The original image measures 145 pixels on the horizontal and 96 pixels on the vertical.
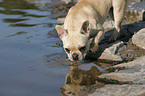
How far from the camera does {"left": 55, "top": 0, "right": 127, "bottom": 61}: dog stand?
19.4ft

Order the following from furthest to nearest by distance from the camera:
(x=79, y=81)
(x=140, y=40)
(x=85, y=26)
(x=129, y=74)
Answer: (x=140, y=40)
(x=85, y=26)
(x=79, y=81)
(x=129, y=74)

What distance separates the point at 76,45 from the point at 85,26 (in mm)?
587

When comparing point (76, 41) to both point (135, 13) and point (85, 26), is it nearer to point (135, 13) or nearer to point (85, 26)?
point (85, 26)

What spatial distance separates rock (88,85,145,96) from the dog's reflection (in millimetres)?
281

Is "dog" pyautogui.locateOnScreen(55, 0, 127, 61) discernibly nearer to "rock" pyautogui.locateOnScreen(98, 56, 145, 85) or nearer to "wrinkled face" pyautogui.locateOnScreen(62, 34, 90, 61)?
"wrinkled face" pyautogui.locateOnScreen(62, 34, 90, 61)

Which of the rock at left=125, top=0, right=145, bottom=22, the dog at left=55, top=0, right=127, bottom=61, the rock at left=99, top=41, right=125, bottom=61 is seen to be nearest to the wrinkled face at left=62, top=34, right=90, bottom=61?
the dog at left=55, top=0, right=127, bottom=61

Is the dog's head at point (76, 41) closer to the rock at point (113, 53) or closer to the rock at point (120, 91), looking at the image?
the rock at point (113, 53)

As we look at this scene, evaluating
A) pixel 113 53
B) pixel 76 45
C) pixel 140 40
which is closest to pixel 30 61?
pixel 76 45

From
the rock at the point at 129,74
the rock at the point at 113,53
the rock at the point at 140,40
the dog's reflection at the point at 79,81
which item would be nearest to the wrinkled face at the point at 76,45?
the dog's reflection at the point at 79,81

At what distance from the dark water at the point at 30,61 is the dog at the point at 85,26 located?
510 mm

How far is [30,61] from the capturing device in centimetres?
661

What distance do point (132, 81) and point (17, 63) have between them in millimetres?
3163

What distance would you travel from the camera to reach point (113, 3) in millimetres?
7832

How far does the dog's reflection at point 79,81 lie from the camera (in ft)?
15.1
